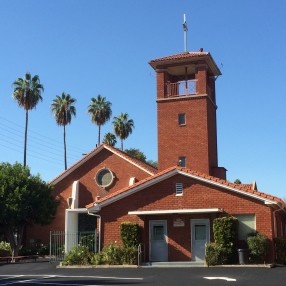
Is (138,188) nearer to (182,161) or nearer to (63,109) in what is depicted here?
(182,161)

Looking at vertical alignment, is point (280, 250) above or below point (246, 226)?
below

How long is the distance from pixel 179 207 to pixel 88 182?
14.8 m

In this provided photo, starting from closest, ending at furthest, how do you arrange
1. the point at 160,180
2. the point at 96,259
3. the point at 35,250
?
the point at 96,259 < the point at 160,180 < the point at 35,250

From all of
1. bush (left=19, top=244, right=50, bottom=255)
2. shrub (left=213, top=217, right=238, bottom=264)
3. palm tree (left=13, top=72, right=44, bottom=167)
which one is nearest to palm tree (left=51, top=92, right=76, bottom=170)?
palm tree (left=13, top=72, right=44, bottom=167)

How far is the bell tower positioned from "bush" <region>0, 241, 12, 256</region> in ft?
45.9

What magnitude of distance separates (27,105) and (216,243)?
33303mm

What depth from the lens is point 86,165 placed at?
39344 millimetres

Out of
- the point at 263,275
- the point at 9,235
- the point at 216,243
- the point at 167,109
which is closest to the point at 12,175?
the point at 9,235

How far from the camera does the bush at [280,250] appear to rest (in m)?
24.0

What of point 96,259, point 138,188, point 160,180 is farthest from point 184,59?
point 96,259

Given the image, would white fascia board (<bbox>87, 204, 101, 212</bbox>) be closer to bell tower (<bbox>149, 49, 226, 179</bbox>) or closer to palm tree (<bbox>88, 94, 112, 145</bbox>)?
bell tower (<bbox>149, 49, 226, 179</bbox>)

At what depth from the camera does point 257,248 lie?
23156 mm

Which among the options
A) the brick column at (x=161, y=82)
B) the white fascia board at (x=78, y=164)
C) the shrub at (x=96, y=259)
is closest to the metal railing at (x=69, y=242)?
the shrub at (x=96, y=259)

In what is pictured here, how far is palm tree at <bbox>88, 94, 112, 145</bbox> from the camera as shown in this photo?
63.1 metres
